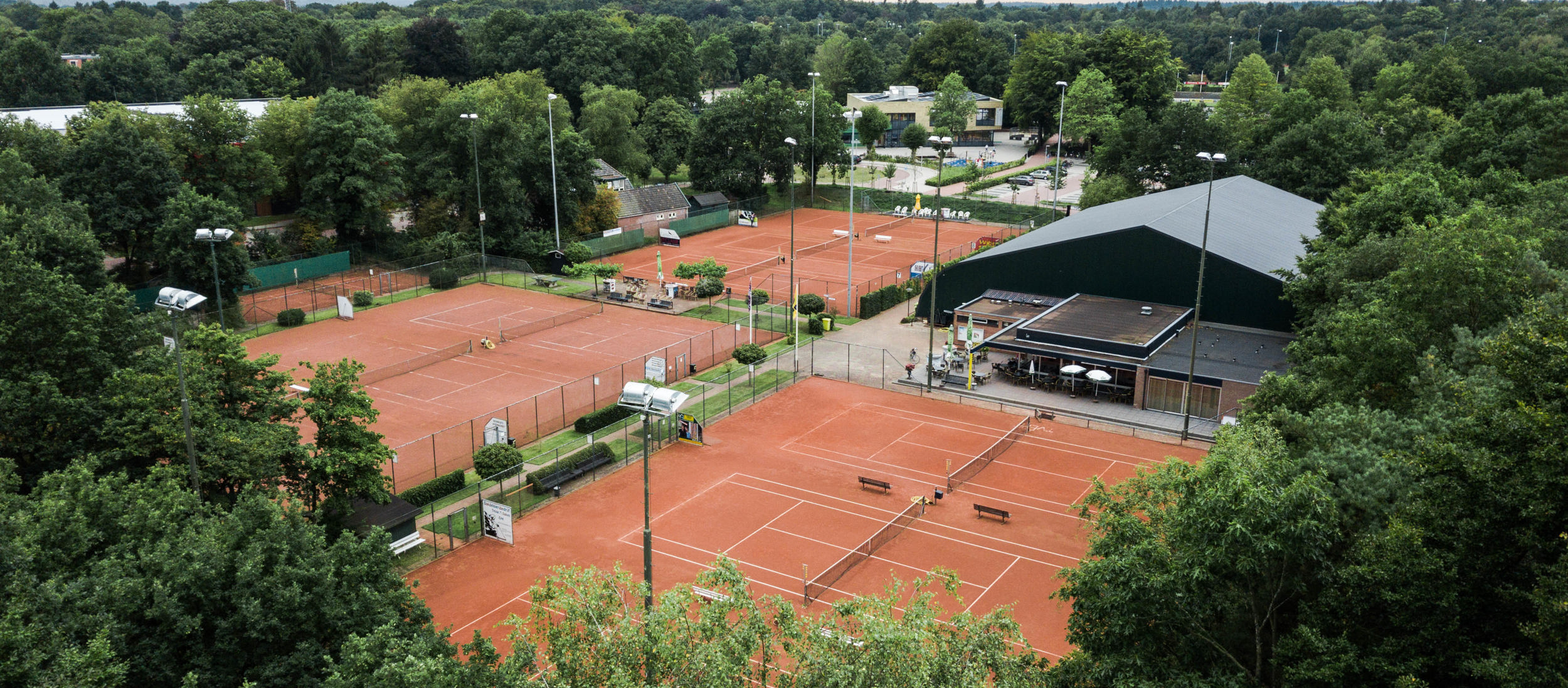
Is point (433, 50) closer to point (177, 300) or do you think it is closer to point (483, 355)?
point (483, 355)

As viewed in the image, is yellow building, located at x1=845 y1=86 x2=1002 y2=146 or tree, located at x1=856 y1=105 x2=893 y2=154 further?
yellow building, located at x1=845 y1=86 x2=1002 y2=146

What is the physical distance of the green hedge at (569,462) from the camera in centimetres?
3400

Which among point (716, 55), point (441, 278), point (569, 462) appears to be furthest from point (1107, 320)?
point (716, 55)

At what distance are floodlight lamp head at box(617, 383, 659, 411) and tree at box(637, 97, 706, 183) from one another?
7578 cm

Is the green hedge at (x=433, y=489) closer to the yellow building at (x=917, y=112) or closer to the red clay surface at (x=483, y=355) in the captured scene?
the red clay surface at (x=483, y=355)

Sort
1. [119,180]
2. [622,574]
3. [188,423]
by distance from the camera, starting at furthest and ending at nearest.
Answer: [119,180], [188,423], [622,574]

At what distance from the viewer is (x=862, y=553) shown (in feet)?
97.9

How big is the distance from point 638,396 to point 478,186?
1930 inches

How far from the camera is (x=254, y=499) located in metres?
20.4

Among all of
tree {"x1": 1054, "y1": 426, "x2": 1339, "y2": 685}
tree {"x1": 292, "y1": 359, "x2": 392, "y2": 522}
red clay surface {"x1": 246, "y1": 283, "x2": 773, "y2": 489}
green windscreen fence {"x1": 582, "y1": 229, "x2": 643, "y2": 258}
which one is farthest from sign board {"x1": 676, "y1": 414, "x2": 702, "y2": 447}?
green windscreen fence {"x1": 582, "y1": 229, "x2": 643, "y2": 258}

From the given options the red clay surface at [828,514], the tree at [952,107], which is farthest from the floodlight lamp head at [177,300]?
the tree at [952,107]

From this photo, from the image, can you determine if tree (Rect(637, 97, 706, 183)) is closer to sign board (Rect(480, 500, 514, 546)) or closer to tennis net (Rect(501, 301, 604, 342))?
tennis net (Rect(501, 301, 604, 342))

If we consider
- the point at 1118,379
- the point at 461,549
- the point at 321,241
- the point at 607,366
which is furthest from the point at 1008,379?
the point at 321,241

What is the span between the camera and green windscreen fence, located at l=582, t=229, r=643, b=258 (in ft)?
229
